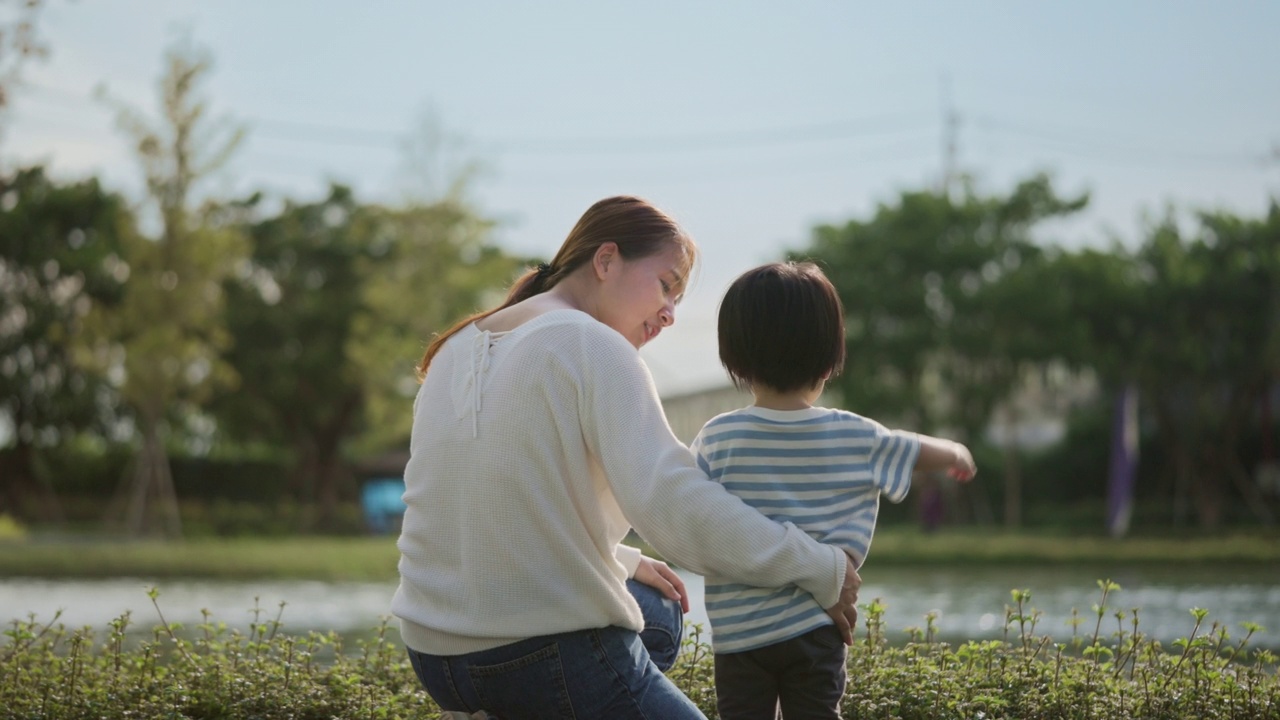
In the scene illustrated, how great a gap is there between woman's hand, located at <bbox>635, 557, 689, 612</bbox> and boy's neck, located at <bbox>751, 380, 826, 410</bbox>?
0.47m

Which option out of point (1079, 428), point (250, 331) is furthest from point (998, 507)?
point (250, 331)

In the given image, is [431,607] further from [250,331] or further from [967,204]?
[250,331]

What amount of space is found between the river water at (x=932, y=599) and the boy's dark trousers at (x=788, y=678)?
7.08 m

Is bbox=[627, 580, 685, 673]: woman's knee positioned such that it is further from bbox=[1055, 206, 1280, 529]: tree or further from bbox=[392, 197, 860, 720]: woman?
bbox=[1055, 206, 1280, 529]: tree

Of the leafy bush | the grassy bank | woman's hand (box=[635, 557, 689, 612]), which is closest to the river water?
the grassy bank

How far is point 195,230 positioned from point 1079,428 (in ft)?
68.0

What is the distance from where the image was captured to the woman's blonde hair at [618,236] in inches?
113

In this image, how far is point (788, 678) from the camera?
2.89 meters

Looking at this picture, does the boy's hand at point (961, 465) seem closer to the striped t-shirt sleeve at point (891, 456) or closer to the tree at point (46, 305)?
the striped t-shirt sleeve at point (891, 456)

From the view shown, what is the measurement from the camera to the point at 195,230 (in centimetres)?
2352

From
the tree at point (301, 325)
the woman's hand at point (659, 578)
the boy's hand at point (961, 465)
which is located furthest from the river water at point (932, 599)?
the tree at point (301, 325)

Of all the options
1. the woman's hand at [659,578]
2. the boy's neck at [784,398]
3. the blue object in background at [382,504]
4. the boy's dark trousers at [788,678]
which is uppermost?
the boy's neck at [784,398]

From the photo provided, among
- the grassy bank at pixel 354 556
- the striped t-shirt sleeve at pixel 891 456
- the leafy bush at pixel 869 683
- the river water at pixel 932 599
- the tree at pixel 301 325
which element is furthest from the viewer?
the tree at pixel 301 325

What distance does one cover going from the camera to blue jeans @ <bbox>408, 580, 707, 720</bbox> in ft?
8.74
